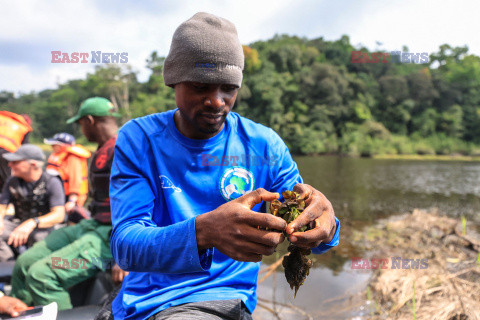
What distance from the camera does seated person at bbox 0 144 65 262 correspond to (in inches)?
146

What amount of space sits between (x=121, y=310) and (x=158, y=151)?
2.42ft

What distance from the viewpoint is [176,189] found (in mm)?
1463

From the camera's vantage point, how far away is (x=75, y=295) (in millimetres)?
3053

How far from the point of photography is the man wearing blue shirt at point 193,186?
115 centimetres

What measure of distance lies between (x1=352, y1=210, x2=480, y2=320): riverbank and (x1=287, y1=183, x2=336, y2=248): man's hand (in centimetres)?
251

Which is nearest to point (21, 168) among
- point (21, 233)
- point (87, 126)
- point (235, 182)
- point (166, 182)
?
point (21, 233)

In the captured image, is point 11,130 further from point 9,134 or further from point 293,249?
point 293,249

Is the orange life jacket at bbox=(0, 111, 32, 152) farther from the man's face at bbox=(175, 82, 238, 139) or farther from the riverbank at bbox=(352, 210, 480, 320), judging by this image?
the riverbank at bbox=(352, 210, 480, 320)

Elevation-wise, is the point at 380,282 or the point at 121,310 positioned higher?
the point at 121,310

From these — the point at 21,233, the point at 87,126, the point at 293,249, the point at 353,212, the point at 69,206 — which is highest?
the point at 87,126

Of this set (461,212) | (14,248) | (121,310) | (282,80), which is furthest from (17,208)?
(282,80)

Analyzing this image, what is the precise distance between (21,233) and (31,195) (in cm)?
50

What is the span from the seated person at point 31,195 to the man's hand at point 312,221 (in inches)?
141

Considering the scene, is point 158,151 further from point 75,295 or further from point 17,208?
point 17,208
